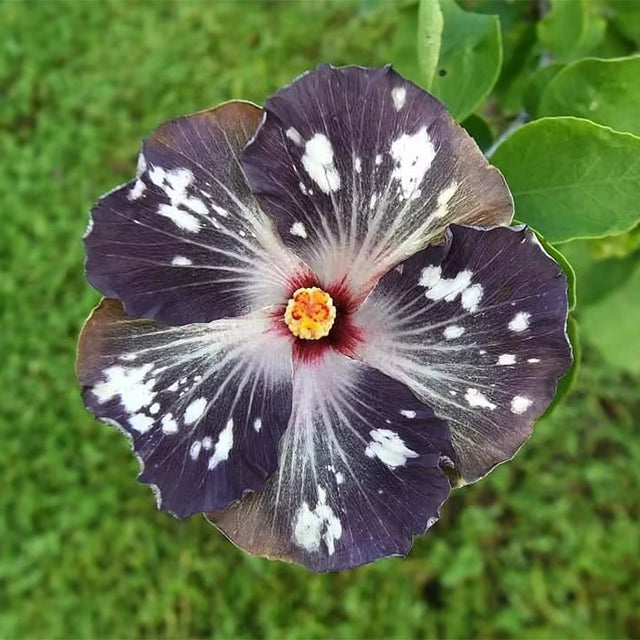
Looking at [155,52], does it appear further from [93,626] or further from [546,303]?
[546,303]

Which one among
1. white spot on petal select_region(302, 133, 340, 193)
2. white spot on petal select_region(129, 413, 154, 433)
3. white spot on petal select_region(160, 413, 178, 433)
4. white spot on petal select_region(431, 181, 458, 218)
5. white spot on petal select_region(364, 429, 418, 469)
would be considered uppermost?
white spot on petal select_region(302, 133, 340, 193)

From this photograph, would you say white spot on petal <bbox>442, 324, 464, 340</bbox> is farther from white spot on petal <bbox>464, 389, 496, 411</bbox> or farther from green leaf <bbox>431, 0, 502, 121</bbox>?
green leaf <bbox>431, 0, 502, 121</bbox>

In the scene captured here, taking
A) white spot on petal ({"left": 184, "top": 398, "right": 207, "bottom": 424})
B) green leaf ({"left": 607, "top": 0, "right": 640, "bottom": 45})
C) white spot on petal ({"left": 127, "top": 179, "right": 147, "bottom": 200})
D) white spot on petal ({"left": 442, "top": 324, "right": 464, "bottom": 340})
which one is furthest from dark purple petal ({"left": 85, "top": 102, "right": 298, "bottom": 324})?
green leaf ({"left": 607, "top": 0, "right": 640, "bottom": 45})

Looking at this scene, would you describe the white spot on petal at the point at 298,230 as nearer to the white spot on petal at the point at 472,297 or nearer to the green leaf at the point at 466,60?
the white spot on petal at the point at 472,297

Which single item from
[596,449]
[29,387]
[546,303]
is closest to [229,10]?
[29,387]

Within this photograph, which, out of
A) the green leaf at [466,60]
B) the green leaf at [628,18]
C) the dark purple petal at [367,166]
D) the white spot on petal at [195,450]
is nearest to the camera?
the dark purple petal at [367,166]

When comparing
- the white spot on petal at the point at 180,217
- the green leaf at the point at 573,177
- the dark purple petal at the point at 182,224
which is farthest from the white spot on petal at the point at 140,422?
the green leaf at the point at 573,177

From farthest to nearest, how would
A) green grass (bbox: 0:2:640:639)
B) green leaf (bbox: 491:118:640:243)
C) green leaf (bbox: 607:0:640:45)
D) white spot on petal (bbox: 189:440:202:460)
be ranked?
green grass (bbox: 0:2:640:639) < green leaf (bbox: 607:0:640:45) < green leaf (bbox: 491:118:640:243) < white spot on petal (bbox: 189:440:202:460)
